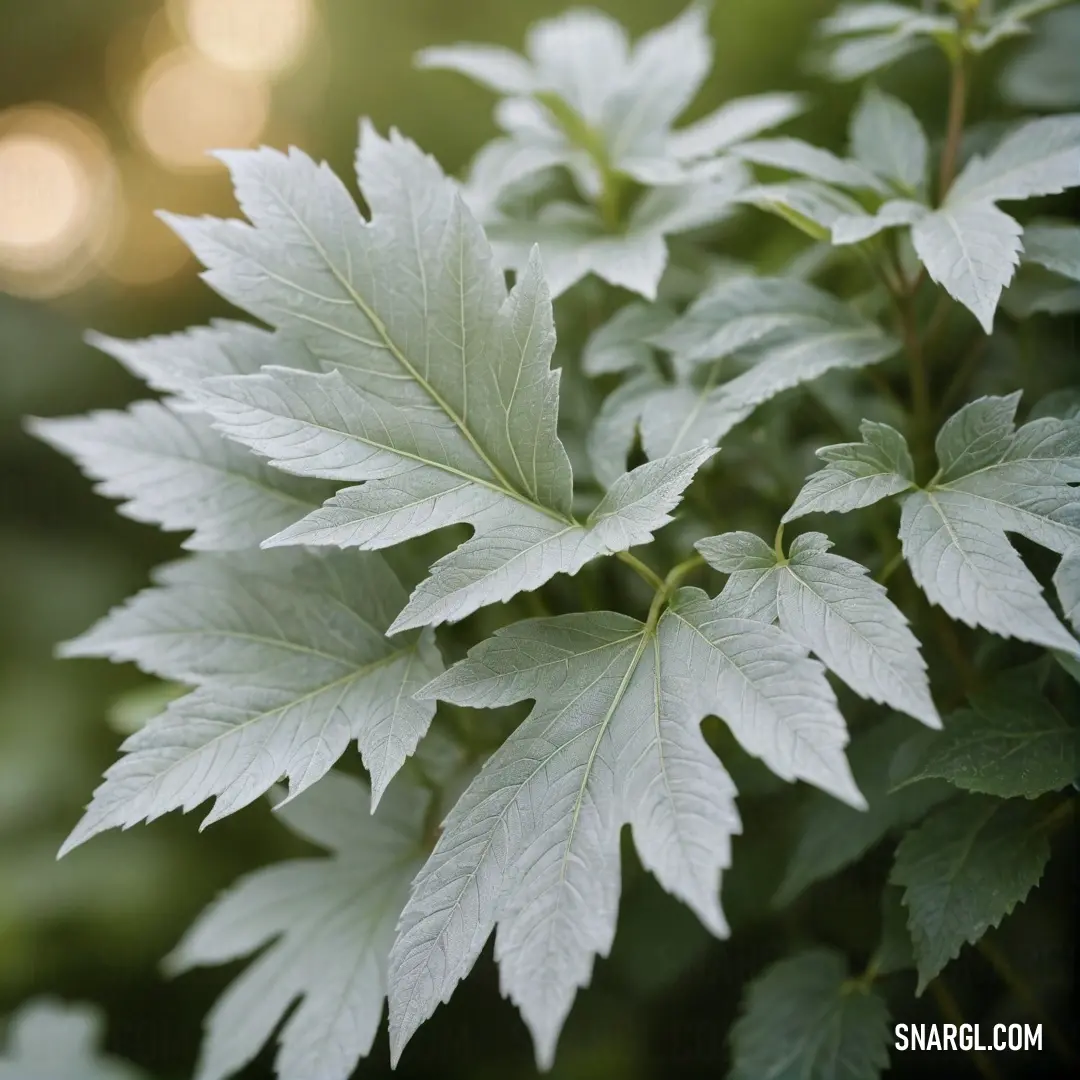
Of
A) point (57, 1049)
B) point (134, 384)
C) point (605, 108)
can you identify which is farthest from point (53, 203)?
point (57, 1049)

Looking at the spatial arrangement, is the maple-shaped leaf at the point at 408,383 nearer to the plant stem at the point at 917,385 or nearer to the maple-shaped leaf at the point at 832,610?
the maple-shaped leaf at the point at 832,610

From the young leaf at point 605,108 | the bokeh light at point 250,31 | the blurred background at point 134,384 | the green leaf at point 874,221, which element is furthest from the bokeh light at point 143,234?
the green leaf at point 874,221

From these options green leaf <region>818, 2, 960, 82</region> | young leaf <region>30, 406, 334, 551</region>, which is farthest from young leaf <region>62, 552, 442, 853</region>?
green leaf <region>818, 2, 960, 82</region>

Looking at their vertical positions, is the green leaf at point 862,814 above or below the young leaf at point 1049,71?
below

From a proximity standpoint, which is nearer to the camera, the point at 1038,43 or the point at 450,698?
the point at 450,698

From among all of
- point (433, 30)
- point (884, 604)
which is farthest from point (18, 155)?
point (884, 604)

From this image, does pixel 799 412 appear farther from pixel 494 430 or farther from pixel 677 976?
pixel 677 976

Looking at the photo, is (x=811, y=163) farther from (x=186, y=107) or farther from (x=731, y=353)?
(x=186, y=107)
